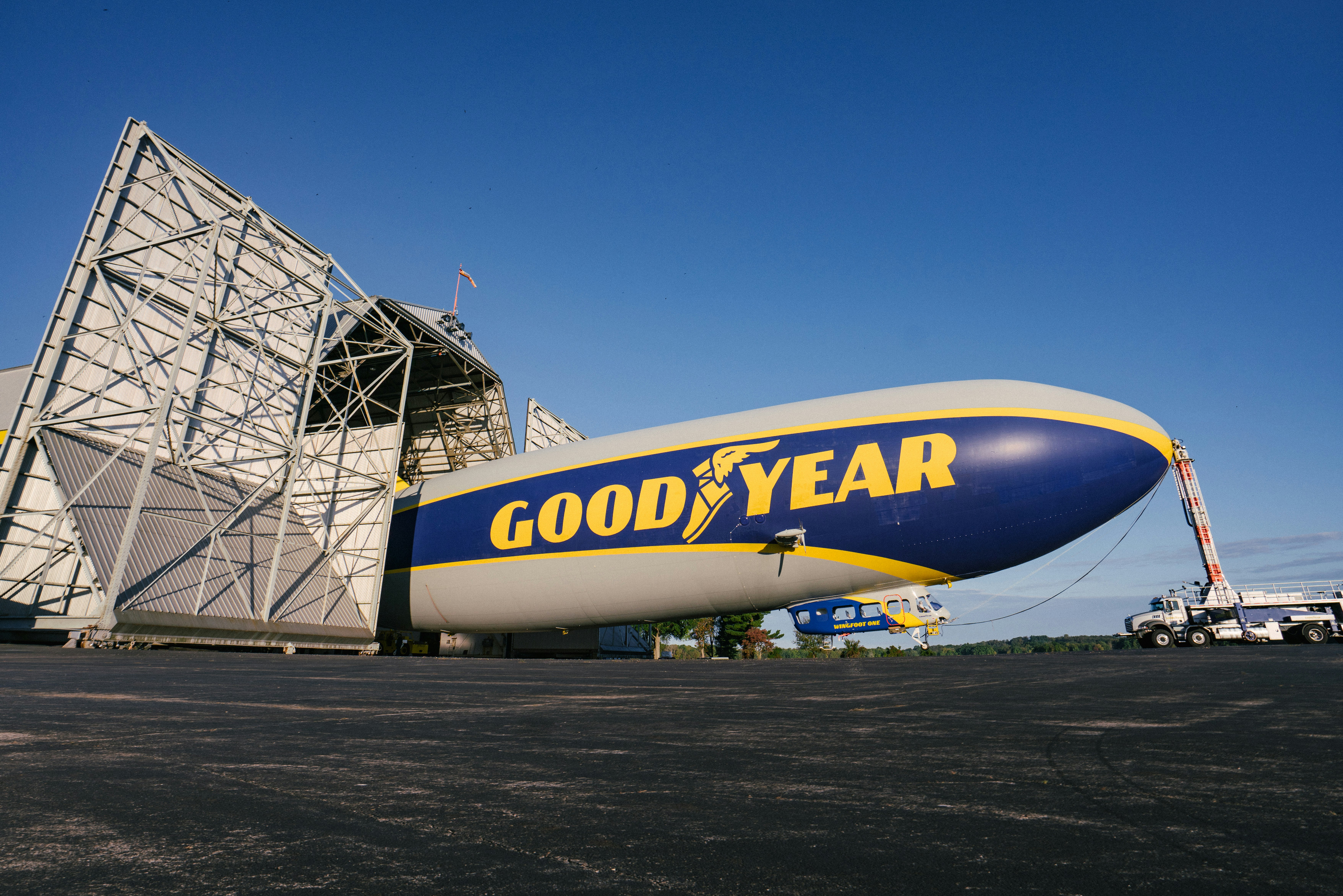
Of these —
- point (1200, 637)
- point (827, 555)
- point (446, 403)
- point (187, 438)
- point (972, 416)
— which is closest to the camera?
point (972, 416)

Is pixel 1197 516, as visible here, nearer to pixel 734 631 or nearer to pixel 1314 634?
pixel 1314 634

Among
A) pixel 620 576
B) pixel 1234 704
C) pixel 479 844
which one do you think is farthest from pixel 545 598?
pixel 479 844

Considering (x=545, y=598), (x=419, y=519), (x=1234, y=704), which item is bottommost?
(x=1234, y=704)

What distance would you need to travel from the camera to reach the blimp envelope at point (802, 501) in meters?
15.5

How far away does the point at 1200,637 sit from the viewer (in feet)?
90.9

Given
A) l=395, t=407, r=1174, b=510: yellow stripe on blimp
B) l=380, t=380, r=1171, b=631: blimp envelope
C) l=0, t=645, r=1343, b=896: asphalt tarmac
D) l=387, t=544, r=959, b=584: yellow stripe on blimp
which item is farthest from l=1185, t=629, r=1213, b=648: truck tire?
l=0, t=645, r=1343, b=896: asphalt tarmac

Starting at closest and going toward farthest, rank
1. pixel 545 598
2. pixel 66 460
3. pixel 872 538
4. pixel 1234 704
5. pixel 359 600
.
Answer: pixel 1234 704
pixel 872 538
pixel 66 460
pixel 545 598
pixel 359 600

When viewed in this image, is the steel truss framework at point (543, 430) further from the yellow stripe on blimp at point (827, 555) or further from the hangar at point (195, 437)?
the yellow stripe on blimp at point (827, 555)

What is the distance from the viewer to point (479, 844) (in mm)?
2379

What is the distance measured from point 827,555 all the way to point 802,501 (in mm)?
1560

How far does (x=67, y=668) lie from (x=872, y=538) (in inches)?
631

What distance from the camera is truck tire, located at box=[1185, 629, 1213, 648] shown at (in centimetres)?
2766

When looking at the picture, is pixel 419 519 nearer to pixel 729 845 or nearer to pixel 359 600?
pixel 359 600

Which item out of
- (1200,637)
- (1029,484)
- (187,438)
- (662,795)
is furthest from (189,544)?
(1200,637)
